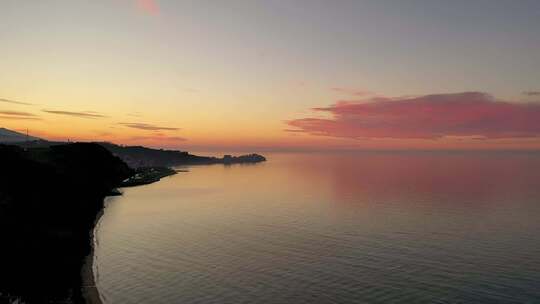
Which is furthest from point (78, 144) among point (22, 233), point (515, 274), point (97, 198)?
point (515, 274)

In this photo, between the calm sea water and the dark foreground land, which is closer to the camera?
the dark foreground land

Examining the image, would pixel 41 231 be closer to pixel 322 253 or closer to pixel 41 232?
pixel 41 232

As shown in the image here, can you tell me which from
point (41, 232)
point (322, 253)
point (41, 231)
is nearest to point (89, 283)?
point (41, 232)

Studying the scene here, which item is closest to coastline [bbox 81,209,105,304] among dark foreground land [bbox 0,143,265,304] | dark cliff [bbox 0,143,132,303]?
dark foreground land [bbox 0,143,265,304]

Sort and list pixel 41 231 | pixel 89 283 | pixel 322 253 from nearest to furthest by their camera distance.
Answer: pixel 89 283
pixel 41 231
pixel 322 253

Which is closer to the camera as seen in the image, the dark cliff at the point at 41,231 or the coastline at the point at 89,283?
the dark cliff at the point at 41,231

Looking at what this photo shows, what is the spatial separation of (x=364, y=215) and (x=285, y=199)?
4386cm

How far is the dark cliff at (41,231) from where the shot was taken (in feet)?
142

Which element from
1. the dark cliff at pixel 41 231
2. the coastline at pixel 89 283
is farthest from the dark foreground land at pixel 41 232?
the coastline at pixel 89 283

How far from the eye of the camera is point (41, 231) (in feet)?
194

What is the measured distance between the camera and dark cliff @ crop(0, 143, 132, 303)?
43.2 meters

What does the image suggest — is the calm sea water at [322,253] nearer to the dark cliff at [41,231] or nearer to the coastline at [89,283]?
the coastline at [89,283]

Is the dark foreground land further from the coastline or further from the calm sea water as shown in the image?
the calm sea water

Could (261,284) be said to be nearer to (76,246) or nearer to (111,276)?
(111,276)
